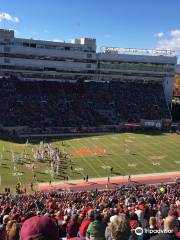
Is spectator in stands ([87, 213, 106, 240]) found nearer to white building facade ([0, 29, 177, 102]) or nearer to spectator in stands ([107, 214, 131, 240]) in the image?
spectator in stands ([107, 214, 131, 240])

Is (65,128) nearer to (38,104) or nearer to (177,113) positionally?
(38,104)

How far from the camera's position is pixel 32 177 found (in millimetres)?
33750

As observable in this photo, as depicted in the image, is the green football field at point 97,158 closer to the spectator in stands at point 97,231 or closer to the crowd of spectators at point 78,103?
the crowd of spectators at point 78,103

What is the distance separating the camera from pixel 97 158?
40594mm

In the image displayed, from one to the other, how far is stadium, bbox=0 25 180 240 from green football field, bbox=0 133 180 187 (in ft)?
0.30

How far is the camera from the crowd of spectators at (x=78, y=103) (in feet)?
183

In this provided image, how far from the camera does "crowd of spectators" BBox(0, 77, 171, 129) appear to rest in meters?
55.8

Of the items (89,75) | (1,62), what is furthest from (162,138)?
(1,62)

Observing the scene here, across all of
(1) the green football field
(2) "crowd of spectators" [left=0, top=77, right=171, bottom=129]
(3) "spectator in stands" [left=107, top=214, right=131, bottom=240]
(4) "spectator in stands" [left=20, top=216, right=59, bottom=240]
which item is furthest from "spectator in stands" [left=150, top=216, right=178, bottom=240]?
(2) "crowd of spectators" [left=0, top=77, right=171, bottom=129]

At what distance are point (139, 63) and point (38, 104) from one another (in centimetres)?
2129

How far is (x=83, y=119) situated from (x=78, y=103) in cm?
505

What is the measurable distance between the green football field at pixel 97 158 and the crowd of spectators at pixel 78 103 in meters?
7.68

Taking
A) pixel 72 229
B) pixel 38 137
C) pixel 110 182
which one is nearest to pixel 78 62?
pixel 38 137

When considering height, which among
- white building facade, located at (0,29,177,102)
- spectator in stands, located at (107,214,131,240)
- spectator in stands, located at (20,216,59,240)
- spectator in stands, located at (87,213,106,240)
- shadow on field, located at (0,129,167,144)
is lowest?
shadow on field, located at (0,129,167,144)
